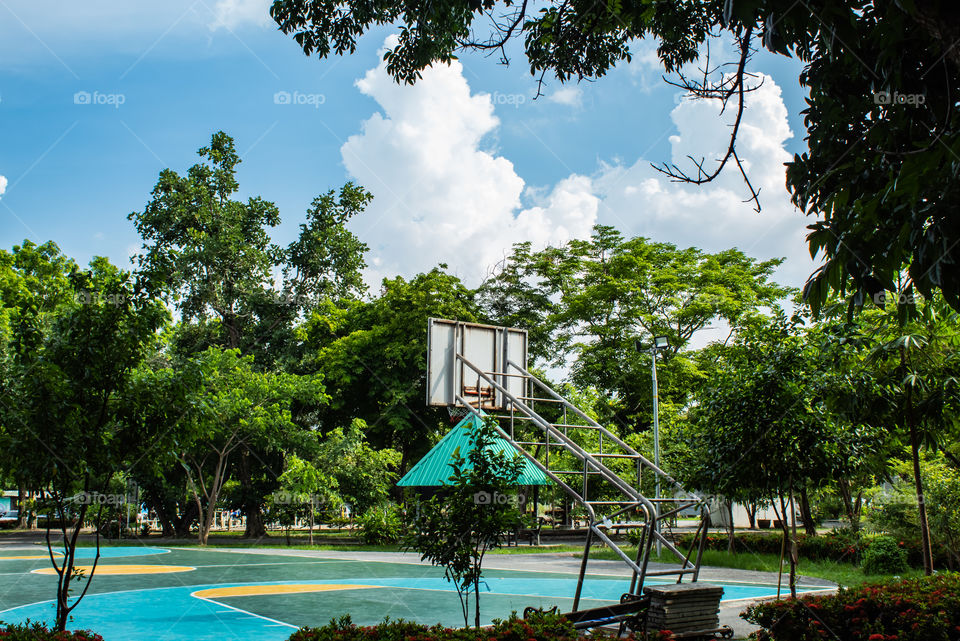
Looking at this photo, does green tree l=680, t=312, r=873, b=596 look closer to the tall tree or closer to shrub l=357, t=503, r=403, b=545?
shrub l=357, t=503, r=403, b=545

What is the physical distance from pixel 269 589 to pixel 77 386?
10.2 m

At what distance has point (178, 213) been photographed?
3819cm

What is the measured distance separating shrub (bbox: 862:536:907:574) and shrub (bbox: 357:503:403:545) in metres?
19.0

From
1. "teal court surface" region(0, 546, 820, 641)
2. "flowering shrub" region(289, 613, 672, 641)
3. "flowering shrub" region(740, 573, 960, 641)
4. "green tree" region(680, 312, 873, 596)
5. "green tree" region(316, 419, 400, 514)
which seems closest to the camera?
"flowering shrub" region(289, 613, 672, 641)

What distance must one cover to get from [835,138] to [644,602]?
564 cm

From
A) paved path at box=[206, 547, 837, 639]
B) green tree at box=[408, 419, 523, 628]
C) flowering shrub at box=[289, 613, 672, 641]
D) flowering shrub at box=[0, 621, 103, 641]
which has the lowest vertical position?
paved path at box=[206, 547, 837, 639]

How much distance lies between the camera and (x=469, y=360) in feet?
47.2

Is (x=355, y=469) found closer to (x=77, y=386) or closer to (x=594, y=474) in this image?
(x=594, y=474)

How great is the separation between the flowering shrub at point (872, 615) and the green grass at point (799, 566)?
385 inches

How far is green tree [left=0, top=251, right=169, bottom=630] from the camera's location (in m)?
7.05

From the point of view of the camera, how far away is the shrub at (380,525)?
30.7 m

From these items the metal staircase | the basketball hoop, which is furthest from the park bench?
the basketball hoop

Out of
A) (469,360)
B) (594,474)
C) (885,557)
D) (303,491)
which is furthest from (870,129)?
(303,491)

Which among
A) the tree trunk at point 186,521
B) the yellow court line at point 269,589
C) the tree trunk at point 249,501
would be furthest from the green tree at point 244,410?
the yellow court line at point 269,589
